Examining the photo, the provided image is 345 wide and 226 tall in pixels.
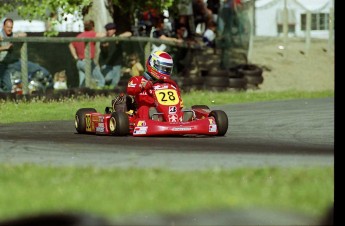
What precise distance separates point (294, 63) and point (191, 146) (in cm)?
1990

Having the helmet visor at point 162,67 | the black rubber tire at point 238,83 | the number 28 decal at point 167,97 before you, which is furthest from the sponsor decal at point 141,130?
the black rubber tire at point 238,83

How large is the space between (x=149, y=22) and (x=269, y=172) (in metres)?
19.9

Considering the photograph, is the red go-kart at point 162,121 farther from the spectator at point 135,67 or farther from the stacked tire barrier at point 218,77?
the stacked tire barrier at point 218,77

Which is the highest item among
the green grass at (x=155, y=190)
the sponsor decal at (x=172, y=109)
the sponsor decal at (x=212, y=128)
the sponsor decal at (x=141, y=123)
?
the sponsor decal at (x=172, y=109)

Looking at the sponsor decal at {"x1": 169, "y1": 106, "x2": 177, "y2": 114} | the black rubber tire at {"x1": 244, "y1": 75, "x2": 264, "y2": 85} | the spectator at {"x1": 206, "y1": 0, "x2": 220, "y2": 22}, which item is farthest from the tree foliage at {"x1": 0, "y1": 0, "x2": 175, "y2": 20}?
the sponsor decal at {"x1": 169, "y1": 106, "x2": 177, "y2": 114}

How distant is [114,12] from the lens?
26.4m

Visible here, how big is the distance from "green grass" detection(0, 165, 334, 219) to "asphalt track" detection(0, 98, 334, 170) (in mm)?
806

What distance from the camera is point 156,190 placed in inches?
319

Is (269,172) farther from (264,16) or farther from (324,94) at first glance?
(264,16)

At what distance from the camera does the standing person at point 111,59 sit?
2219 cm

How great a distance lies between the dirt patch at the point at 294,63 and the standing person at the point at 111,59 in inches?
230

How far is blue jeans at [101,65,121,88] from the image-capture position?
22.2 metres

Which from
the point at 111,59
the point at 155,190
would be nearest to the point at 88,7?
the point at 111,59
